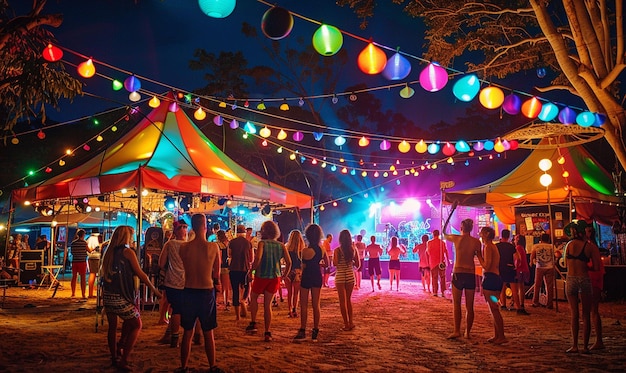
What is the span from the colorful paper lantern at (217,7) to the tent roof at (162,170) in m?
4.94

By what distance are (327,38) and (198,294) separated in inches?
131

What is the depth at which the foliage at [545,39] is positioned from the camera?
7641mm

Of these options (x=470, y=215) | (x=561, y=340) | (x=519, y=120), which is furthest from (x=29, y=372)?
(x=519, y=120)

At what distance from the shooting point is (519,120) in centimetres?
2511

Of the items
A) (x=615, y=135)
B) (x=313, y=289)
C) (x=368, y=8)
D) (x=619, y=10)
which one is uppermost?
(x=368, y=8)

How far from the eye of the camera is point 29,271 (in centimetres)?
1552

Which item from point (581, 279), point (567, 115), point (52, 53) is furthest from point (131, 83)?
point (567, 115)

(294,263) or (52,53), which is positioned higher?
(52,53)

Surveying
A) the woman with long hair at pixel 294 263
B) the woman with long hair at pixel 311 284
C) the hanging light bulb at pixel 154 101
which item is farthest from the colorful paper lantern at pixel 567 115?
the hanging light bulb at pixel 154 101

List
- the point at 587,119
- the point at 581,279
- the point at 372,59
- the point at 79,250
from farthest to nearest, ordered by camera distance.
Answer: the point at 79,250 → the point at 587,119 → the point at 372,59 → the point at 581,279

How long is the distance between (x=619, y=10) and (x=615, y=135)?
2003 millimetres

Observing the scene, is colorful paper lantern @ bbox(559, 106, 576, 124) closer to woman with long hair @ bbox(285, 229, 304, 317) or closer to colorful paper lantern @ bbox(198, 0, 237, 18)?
woman with long hair @ bbox(285, 229, 304, 317)

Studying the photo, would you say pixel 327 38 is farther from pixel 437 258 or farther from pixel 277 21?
pixel 437 258

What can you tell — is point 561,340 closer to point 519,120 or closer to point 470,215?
point 470,215
